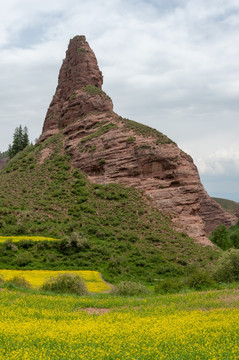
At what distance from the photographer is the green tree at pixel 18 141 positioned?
90438 millimetres

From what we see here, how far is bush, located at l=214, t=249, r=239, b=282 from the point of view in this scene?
2970 centimetres

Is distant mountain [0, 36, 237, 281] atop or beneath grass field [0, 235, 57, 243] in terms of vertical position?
atop

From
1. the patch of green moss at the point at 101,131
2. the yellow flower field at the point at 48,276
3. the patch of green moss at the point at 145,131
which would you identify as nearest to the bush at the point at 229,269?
the yellow flower field at the point at 48,276

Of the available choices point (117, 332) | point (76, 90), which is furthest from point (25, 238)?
point (76, 90)

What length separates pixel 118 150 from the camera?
60062 mm

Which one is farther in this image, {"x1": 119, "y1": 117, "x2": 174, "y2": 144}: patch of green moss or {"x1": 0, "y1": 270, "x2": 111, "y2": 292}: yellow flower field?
{"x1": 119, "y1": 117, "x2": 174, "y2": 144}: patch of green moss

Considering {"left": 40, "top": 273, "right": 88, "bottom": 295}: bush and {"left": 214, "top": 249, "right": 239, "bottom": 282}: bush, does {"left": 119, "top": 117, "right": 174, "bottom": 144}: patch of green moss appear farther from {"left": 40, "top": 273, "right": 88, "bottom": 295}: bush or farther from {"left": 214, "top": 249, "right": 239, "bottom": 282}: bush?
{"left": 40, "top": 273, "right": 88, "bottom": 295}: bush

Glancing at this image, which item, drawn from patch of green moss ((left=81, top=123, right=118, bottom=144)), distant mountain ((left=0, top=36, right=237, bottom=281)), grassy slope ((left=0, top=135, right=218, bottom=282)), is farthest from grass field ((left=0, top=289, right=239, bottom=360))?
patch of green moss ((left=81, top=123, right=118, bottom=144))

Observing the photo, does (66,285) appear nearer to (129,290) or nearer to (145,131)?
(129,290)

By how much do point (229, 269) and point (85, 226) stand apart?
21884 millimetres

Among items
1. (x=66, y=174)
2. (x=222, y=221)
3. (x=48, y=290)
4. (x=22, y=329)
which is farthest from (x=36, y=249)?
(x=222, y=221)

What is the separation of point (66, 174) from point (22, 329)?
4886 centimetres

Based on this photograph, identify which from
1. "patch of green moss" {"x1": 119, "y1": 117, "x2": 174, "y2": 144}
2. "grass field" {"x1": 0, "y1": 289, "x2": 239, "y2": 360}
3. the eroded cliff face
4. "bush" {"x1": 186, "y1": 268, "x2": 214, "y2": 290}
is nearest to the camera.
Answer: "grass field" {"x1": 0, "y1": 289, "x2": 239, "y2": 360}

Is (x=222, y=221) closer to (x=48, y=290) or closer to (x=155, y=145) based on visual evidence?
(x=155, y=145)
